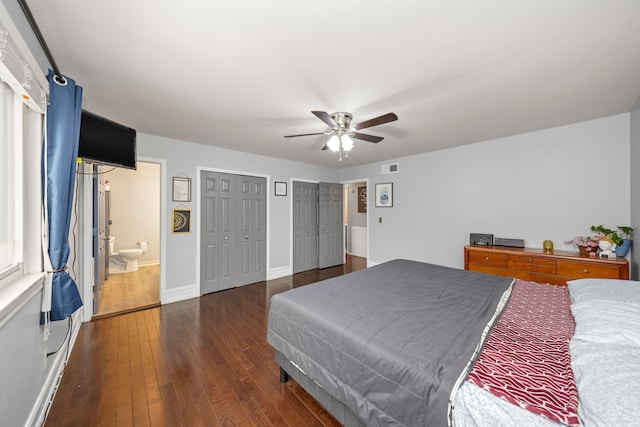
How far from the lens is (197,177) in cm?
379

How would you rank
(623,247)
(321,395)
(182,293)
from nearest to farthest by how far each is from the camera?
(321,395) < (623,247) < (182,293)

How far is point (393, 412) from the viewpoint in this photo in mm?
1131

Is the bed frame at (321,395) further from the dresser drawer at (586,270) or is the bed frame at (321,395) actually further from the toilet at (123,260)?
the toilet at (123,260)

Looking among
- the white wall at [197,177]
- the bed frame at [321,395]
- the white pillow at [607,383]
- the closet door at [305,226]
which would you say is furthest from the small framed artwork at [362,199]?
the white pillow at [607,383]

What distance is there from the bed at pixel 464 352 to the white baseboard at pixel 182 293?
2405mm

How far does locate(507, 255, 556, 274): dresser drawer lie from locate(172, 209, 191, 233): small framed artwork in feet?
14.9

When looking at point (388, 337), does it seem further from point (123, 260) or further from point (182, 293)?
point (123, 260)

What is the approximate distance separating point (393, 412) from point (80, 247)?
3560 millimetres

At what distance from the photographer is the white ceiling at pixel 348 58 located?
131 cm

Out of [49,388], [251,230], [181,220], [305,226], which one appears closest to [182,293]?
[181,220]

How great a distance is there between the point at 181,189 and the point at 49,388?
2504 millimetres

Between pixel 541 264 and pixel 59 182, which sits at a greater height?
pixel 59 182

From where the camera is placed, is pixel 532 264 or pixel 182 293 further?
pixel 182 293

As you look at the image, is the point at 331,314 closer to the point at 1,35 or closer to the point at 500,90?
the point at 1,35
